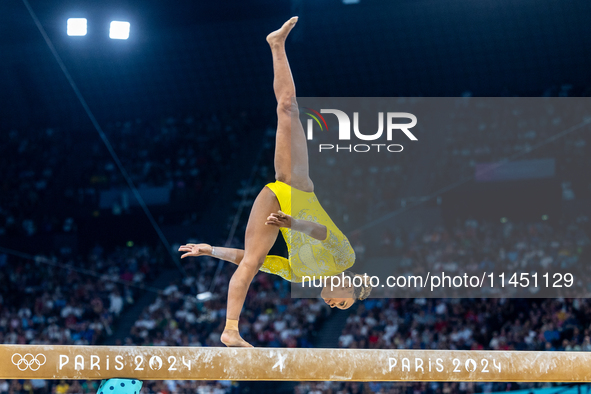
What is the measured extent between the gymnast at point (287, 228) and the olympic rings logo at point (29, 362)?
1.40 m

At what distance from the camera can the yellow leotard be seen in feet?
16.8

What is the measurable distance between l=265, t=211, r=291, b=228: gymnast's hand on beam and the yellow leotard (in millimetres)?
505

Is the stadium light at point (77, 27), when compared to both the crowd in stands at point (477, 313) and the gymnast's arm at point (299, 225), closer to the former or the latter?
the crowd in stands at point (477, 313)

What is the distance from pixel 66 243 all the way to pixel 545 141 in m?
11.3

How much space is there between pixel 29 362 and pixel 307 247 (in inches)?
92.0

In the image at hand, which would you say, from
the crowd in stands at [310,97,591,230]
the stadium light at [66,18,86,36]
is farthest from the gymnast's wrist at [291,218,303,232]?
the stadium light at [66,18,86,36]

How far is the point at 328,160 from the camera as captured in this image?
8.18m

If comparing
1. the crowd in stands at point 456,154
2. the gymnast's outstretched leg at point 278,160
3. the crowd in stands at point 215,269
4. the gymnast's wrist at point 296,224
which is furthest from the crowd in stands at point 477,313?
the gymnast's wrist at point 296,224

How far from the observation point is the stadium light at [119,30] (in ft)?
40.7

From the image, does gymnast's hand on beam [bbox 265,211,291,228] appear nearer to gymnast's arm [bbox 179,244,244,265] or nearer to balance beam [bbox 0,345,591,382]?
gymnast's arm [bbox 179,244,244,265]

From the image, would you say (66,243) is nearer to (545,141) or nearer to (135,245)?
(135,245)

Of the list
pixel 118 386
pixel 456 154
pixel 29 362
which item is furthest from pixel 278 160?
pixel 456 154

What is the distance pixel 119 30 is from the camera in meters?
12.4

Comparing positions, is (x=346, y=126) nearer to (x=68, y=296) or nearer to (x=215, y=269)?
(x=215, y=269)
